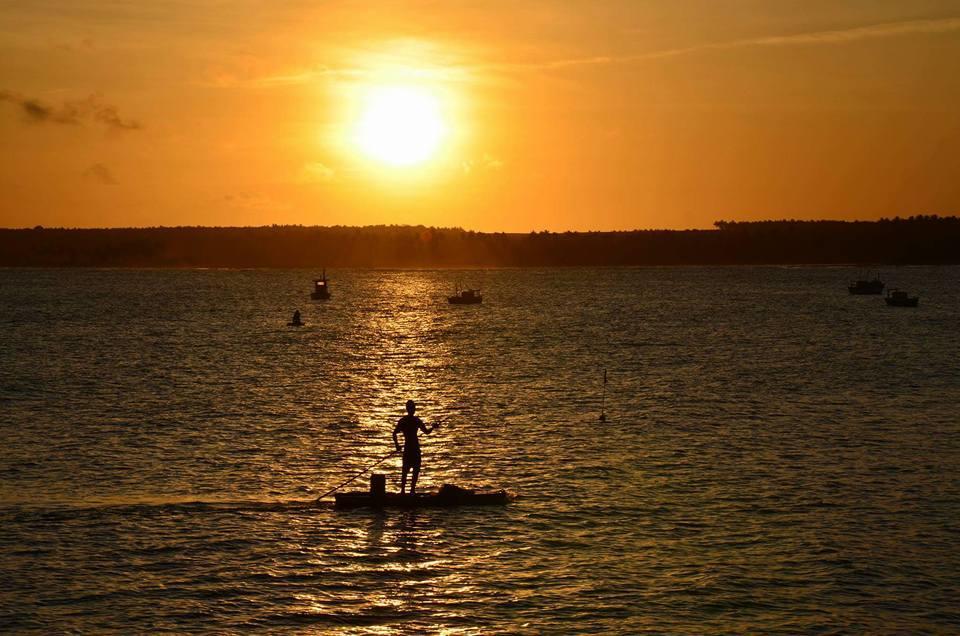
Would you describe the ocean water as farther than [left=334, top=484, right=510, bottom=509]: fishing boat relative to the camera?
No

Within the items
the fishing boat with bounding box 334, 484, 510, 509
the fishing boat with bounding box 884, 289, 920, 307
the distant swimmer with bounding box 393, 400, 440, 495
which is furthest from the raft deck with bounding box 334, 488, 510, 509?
the fishing boat with bounding box 884, 289, 920, 307

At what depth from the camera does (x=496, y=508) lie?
32.2m

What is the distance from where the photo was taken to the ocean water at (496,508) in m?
23.6

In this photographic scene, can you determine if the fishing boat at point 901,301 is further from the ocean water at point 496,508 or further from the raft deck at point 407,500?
the raft deck at point 407,500

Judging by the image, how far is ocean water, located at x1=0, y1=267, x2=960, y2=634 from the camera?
2364 cm

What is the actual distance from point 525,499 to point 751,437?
1592 centimetres

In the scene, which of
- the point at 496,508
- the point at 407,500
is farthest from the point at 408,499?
the point at 496,508

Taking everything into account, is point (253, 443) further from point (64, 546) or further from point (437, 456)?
point (64, 546)

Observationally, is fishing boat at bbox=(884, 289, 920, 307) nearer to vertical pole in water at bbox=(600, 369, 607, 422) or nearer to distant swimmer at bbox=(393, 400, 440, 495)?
vertical pole in water at bbox=(600, 369, 607, 422)

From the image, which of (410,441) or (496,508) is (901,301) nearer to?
(496,508)

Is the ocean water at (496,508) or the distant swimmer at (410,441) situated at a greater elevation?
the distant swimmer at (410,441)

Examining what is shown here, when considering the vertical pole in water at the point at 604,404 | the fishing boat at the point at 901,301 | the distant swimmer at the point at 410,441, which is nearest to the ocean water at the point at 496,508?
the vertical pole in water at the point at 604,404

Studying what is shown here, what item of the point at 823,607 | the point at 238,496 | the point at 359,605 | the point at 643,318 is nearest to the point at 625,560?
the point at 823,607

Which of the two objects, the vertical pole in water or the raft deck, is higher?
the vertical pole in water
